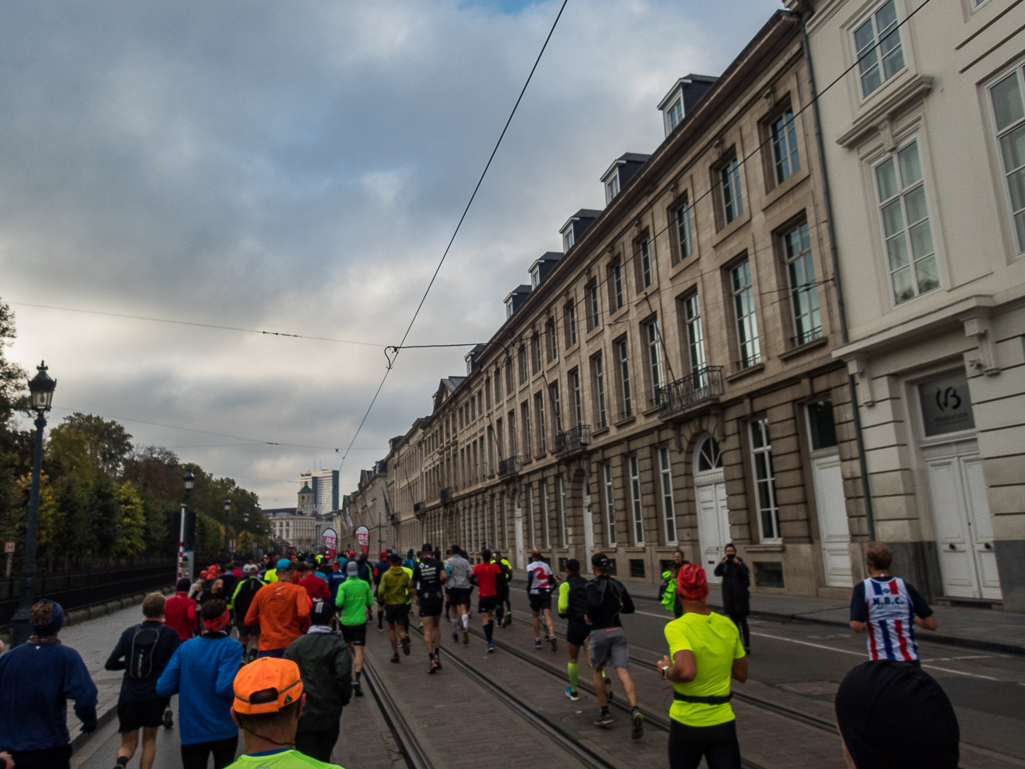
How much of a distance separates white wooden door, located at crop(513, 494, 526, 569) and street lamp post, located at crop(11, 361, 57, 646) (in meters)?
32.5

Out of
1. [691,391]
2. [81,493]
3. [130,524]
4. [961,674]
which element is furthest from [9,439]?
[961,674]

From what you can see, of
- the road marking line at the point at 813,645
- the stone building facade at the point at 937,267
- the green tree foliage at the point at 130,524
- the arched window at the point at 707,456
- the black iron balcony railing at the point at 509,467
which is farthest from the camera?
the green tree foliage at the point at 130,524

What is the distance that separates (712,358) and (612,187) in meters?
12.0

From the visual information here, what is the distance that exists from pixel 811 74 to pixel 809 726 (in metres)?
16.5

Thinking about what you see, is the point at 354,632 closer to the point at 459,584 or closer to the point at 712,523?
the point at 459,584

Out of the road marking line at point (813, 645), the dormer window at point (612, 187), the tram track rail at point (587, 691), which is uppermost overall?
the dormer window at point (612, 187)

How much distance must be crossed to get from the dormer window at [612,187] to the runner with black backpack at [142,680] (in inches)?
1107

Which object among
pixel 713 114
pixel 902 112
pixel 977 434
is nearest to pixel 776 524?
pixel 977 434

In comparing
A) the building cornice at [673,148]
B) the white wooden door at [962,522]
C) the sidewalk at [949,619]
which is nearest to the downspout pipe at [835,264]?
the building cornice at [673,148]

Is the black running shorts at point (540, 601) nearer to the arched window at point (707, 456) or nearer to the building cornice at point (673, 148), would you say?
the arched window at point (707, 456)

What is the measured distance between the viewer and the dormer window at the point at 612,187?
3188 centimetres

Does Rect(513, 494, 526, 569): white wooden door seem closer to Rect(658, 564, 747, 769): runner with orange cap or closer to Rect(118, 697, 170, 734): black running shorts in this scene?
Rect(118, 697, 170, 734): black running shorts

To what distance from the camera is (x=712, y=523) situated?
2362cm

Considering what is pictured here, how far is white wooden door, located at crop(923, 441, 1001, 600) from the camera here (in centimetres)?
1455
